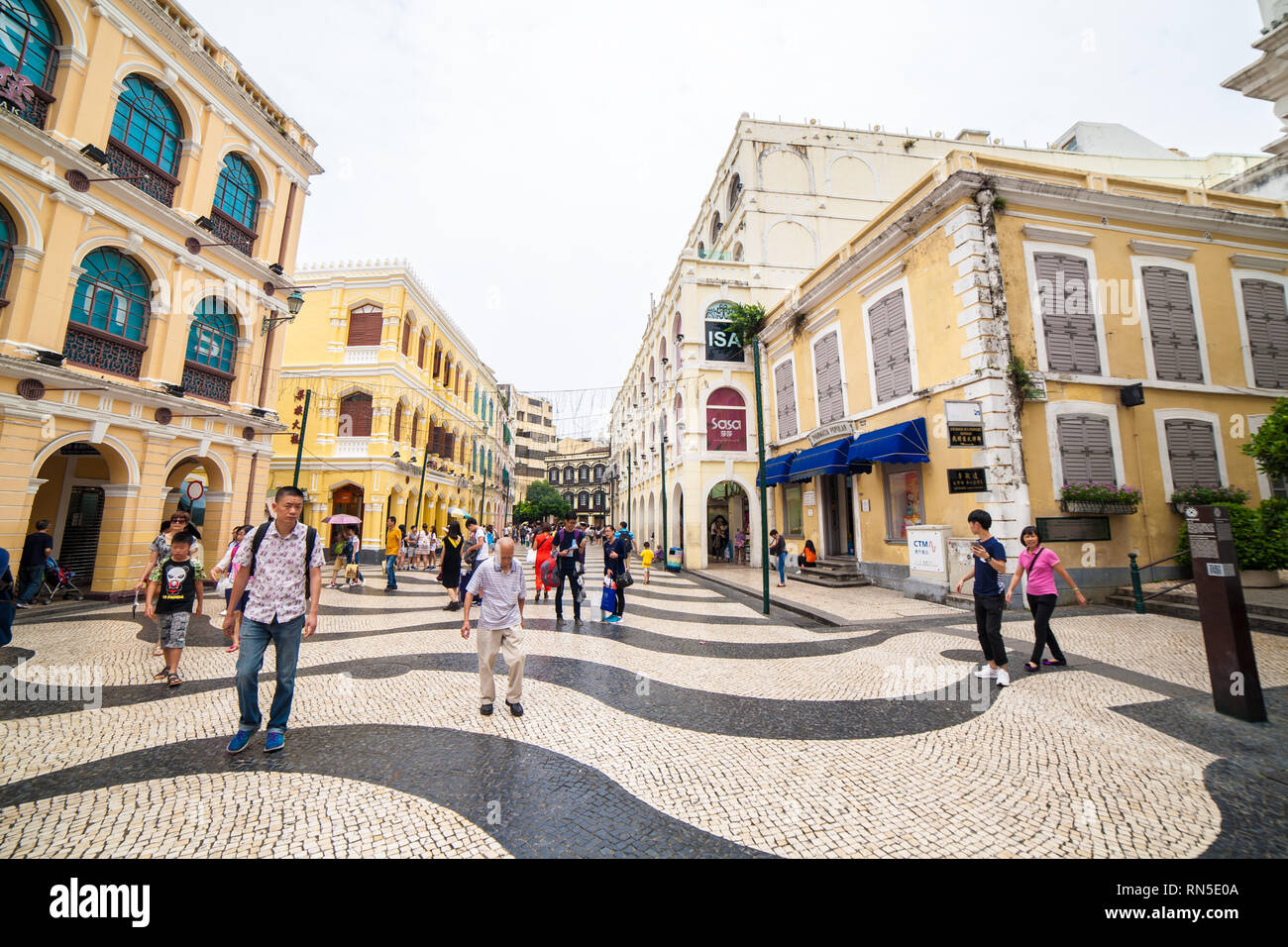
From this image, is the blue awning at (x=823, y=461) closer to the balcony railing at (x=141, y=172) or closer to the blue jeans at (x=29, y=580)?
the balcony railing at (x=141, y=172)

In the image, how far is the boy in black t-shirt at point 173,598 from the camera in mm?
5336

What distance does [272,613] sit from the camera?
12.9 ft

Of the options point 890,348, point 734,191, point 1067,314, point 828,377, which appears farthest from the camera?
point 734,191

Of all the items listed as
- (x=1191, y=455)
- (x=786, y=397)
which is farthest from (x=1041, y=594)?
(x=786, y=397)

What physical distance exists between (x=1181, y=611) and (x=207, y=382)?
22445mm

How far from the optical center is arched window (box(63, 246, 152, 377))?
10250mm

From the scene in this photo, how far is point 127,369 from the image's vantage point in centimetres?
1118

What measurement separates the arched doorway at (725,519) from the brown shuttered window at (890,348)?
453 inches

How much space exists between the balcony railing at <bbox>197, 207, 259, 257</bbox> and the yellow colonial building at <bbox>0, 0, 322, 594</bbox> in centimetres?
6

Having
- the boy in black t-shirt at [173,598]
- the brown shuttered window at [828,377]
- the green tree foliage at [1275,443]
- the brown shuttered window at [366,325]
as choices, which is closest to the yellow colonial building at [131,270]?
the brown shuttered window at [366,325]

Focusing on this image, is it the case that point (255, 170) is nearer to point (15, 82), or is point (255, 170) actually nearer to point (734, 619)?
point (15, 82)

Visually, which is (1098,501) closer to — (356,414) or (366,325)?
(356,414)
